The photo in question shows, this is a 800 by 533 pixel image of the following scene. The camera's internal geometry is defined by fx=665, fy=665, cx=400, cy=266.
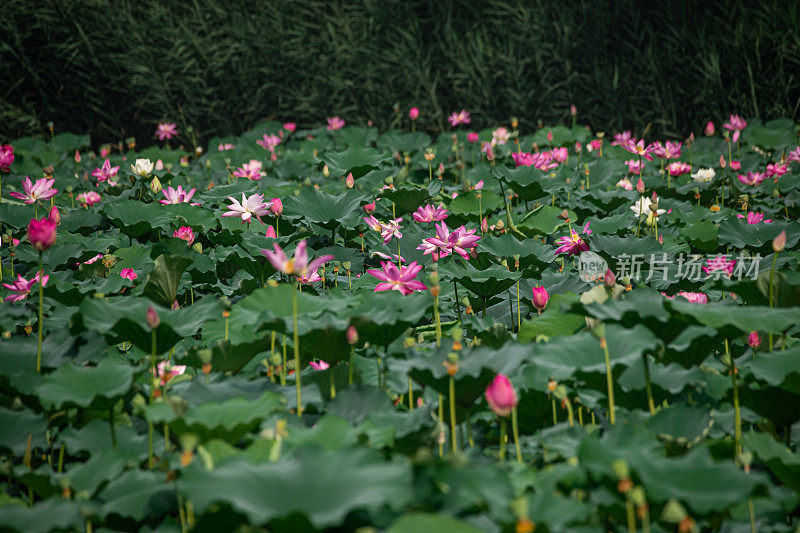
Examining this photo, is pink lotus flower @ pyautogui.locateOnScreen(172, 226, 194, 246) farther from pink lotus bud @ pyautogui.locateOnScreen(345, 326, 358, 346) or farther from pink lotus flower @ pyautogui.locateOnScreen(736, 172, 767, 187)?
pink lotus flower @ pyautogui.locateOnScreen(736, 172, 767, 187)

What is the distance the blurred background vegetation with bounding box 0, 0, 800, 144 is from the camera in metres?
5.30

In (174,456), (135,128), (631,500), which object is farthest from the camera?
(135,128)

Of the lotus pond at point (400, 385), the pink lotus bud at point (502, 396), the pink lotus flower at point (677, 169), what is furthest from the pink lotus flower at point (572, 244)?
the pink lotus flower at point (677, 169)

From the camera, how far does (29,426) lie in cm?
120

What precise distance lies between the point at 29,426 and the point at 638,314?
3.71 feet

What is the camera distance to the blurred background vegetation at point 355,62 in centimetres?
530

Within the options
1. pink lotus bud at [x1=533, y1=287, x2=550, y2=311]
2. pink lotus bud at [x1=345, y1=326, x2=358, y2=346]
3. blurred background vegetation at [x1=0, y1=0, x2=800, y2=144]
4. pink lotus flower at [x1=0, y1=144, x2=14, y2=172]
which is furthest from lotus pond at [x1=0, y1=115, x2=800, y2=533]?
blurred background vegetation at [x1=0, y1=0, x2=800, y2=144]

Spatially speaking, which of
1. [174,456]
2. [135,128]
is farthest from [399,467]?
[135,128]

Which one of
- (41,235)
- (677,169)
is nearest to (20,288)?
(41,235)

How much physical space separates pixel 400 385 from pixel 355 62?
4.89 meters

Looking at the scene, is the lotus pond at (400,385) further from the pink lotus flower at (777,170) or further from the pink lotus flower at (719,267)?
the pink lotus flower at (777,170)

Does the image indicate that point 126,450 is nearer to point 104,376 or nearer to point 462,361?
point 104,376

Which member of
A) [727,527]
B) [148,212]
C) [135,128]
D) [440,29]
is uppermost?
[440,29]

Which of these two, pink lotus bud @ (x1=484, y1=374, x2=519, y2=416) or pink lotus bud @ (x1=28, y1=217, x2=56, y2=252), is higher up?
pink lotus bud @ (x1=28, y1=217, x2=56, y2=252)
